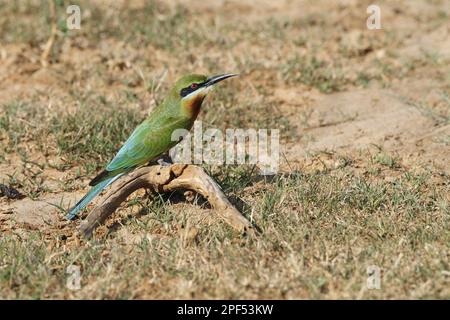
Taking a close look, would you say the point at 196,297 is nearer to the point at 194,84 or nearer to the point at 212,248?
the point at 212,248

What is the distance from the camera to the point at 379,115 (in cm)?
588

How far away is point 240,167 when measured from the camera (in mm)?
5031

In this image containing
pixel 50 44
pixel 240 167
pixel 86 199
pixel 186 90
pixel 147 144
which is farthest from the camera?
pixel 50 44

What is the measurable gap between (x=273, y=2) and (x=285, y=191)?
3843 millimetres

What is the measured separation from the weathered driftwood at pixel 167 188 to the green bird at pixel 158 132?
11 centimetres

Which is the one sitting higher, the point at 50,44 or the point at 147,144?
the point at 50,44

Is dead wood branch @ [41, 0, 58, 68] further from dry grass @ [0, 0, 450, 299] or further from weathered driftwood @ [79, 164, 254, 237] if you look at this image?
weathered driftwood @ [79, 164, 254, 237]

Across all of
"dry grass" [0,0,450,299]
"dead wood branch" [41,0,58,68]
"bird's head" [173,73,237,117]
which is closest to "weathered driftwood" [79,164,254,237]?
"dry grass" [0,0,450,299]

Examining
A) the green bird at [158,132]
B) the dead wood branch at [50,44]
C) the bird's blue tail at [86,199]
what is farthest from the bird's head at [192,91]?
the dead wood branch at [50,44]

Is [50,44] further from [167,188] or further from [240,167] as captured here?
[167,188]

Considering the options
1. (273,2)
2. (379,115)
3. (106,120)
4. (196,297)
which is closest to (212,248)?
(196,297)

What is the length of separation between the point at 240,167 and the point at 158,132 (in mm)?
590

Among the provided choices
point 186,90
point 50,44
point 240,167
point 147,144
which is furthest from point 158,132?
point 50,44

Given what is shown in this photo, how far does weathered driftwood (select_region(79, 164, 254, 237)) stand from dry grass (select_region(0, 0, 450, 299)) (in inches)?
3.2
